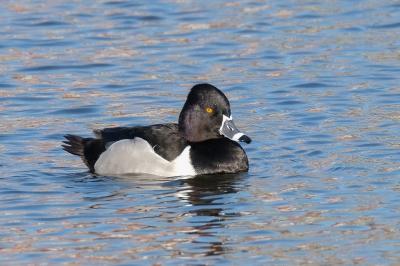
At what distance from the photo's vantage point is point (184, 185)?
917 centimetres

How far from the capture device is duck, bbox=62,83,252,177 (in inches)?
375

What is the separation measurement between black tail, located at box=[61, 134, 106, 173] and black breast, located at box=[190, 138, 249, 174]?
99 cm

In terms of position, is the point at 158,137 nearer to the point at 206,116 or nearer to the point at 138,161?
the point at 138,161

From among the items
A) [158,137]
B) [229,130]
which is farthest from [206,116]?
[158,137]

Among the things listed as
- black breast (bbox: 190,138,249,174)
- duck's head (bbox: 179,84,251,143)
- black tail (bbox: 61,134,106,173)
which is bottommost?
black breast (bbox: 190,138,249,174)

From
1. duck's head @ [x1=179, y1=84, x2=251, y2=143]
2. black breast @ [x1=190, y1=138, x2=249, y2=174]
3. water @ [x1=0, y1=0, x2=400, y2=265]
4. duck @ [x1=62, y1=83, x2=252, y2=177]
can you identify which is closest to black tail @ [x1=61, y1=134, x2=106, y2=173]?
duck @ [x1=62, y1=83, x2=252, y2=177]

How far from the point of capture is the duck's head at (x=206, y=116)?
9734mm

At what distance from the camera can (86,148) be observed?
9.98 m

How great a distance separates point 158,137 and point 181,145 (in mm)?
240

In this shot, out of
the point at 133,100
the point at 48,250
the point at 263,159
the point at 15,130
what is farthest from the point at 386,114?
the point at 48,250

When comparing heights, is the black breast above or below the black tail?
below

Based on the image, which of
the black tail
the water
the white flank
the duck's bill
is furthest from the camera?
the black tail

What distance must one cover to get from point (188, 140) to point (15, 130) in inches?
96.2

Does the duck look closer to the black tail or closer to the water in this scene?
the black tail
